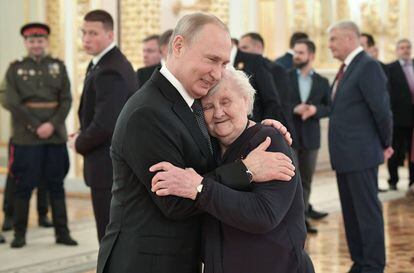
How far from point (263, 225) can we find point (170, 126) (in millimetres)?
405

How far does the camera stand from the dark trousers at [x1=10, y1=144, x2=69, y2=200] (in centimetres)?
611

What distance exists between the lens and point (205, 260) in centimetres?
244

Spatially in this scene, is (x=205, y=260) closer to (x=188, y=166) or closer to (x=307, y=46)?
(x=188, y=166)

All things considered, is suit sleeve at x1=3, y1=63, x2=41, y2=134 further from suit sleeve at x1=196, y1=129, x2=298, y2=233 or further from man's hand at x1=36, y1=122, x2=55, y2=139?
suit sleeve at x1=196, y1=129, x2=298, y2=233

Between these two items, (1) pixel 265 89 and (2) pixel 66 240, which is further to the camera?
(2) pixel 66 240

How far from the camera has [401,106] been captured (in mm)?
9188

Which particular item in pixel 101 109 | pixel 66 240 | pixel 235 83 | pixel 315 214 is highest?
pixel 235 83

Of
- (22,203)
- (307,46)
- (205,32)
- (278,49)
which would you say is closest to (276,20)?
(278,49)

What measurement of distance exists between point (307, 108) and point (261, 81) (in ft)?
4.27

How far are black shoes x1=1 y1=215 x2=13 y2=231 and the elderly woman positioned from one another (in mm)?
4707

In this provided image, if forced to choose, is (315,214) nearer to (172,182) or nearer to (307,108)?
(307,108)

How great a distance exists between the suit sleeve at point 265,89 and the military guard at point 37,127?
172cm

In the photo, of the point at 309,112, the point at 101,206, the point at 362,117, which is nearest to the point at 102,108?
the point at 101,206

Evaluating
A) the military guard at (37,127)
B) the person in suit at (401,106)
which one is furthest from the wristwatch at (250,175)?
the person in suit at (401,106)
